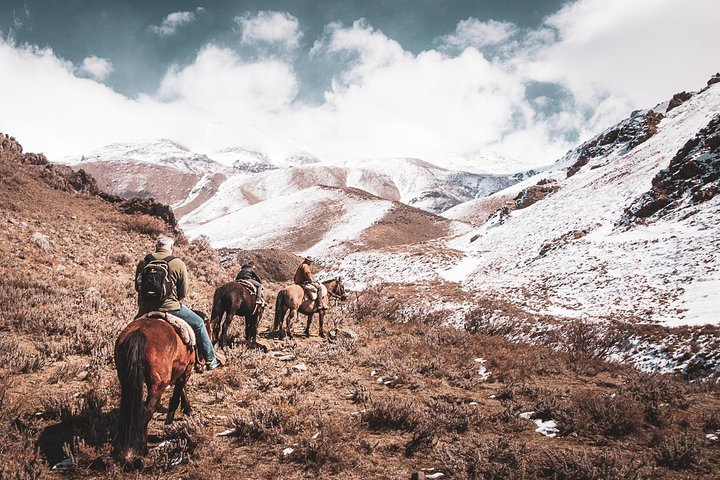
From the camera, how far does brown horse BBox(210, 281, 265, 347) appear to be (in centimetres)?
1030

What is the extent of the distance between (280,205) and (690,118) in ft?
239

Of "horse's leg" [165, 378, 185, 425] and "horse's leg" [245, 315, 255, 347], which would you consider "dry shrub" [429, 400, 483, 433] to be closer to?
"horse's leg" [165, 378, 185, 425]

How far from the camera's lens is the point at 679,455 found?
16.7ft

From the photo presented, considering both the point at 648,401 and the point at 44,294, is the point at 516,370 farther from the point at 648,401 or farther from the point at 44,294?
the point at 44,294

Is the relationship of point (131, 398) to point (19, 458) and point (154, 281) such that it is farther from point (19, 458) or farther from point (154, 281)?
point (154, 281)

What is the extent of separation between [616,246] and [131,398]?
91.6ft

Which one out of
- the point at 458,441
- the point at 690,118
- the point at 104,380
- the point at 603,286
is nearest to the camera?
A: the point at 458,441

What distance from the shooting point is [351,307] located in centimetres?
2150

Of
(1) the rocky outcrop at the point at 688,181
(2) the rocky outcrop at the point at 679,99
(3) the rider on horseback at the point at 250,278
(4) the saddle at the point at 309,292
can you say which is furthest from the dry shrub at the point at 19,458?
(2) the rocky outcrop at the point at 679,99

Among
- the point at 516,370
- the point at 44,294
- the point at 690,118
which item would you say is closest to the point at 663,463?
the point at 516,370

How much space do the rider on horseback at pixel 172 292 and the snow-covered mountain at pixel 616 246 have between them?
51.7 feet

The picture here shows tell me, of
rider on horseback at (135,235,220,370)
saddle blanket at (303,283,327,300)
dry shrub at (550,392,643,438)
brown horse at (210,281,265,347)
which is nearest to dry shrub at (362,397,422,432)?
dry shrub at (550,392,643,438)

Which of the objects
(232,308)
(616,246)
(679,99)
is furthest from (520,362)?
(679,99)

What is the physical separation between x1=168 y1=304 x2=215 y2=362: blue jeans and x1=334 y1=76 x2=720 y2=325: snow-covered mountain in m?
15.6
